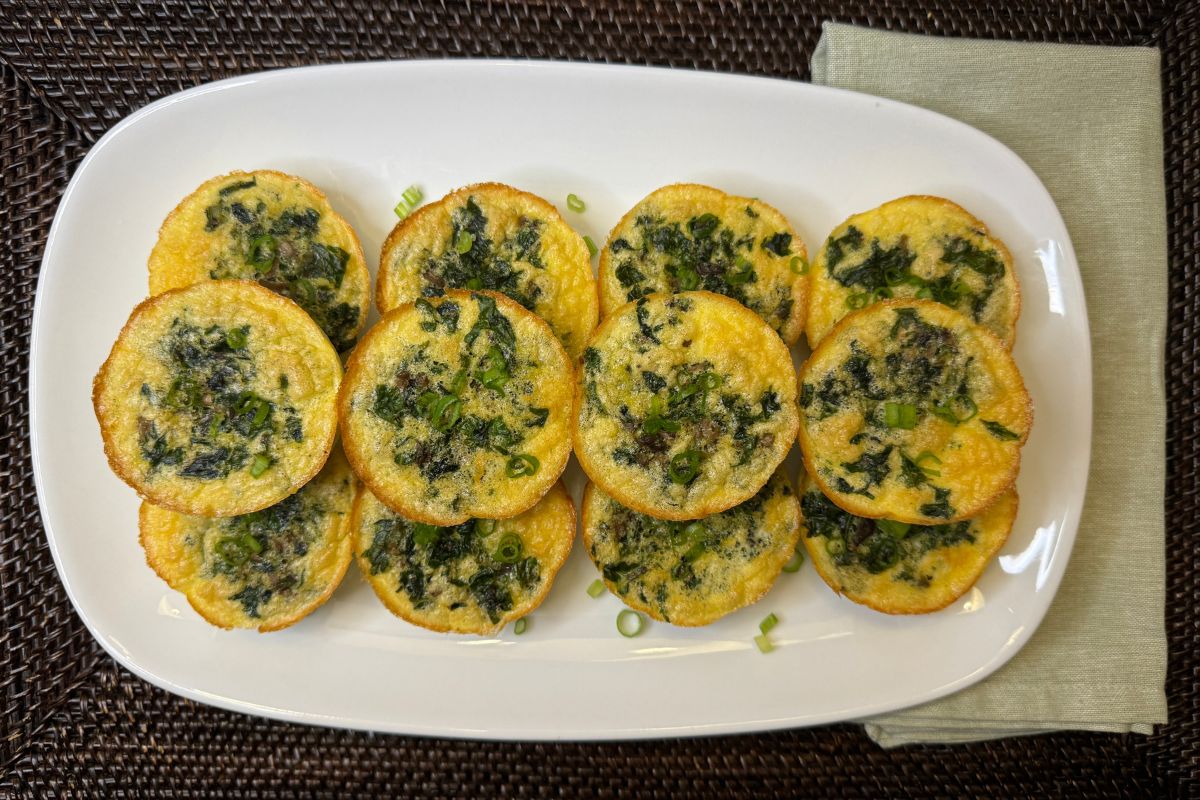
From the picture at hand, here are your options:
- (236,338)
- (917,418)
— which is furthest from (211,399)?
(917,418)

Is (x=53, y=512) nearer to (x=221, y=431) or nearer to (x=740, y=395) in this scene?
(x=221, y=431)

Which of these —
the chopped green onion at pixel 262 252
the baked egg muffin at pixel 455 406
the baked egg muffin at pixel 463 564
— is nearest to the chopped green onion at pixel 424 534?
the baked egg muffin at pixel 463 564

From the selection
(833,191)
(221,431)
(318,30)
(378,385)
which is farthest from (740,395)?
(318,30)

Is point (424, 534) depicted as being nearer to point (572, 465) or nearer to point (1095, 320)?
point (572, 465)

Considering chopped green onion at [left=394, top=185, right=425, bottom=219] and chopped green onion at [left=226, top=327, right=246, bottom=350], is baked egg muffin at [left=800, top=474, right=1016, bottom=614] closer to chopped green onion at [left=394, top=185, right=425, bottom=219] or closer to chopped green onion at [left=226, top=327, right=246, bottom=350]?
chopped green onion at [left=394, top=185, right=425, bottom=219]

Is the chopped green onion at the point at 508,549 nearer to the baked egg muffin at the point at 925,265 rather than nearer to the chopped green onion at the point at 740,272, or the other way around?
the chopped green onion at the point at 740,272

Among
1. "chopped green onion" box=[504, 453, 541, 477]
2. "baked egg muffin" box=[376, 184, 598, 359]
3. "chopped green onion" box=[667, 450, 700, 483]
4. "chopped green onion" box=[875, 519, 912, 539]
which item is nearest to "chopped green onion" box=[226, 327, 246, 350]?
"baked egg muffin" box=[376, 184, 598, 359]
